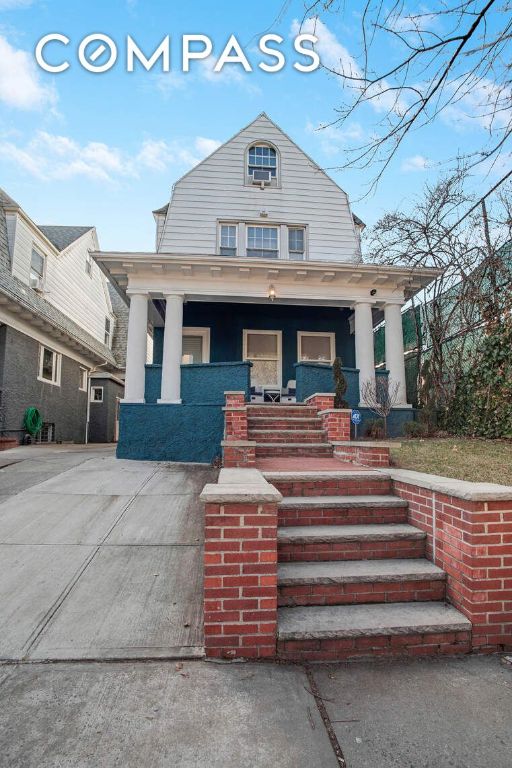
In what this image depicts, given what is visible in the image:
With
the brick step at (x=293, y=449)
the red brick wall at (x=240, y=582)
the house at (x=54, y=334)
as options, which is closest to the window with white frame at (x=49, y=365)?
the house at (x=54, y=334)

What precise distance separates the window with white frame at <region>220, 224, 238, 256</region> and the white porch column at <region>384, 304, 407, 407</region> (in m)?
4.08

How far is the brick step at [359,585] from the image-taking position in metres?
2.49

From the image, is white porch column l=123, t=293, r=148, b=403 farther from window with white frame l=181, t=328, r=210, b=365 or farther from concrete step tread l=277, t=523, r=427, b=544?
concrete step tread l=277, t=523, r=427, b=544

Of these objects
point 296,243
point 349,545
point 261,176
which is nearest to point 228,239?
point 296,243

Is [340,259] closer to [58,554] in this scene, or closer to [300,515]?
[300,515]

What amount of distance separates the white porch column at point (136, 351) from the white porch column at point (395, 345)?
17.5 ft

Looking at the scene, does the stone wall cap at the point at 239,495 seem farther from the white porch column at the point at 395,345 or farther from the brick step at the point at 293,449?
the white porch column at the point at 395,345

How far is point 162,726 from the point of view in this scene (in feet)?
5.32

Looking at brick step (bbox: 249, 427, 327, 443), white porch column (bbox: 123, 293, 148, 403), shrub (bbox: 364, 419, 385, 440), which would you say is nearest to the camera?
brick step (bbox: 249, 427, 327, 443)

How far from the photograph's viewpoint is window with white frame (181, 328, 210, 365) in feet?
35.3

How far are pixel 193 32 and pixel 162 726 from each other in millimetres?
5165

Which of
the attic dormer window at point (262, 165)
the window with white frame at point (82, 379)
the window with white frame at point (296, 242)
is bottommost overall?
the window with white frame at point (82, 379)

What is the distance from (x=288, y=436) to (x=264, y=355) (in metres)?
5.04

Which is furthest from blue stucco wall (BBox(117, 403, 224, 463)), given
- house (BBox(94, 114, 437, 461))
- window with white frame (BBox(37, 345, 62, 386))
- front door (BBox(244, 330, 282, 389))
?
window with white frame (BBox(37, 345, 62, 386))
